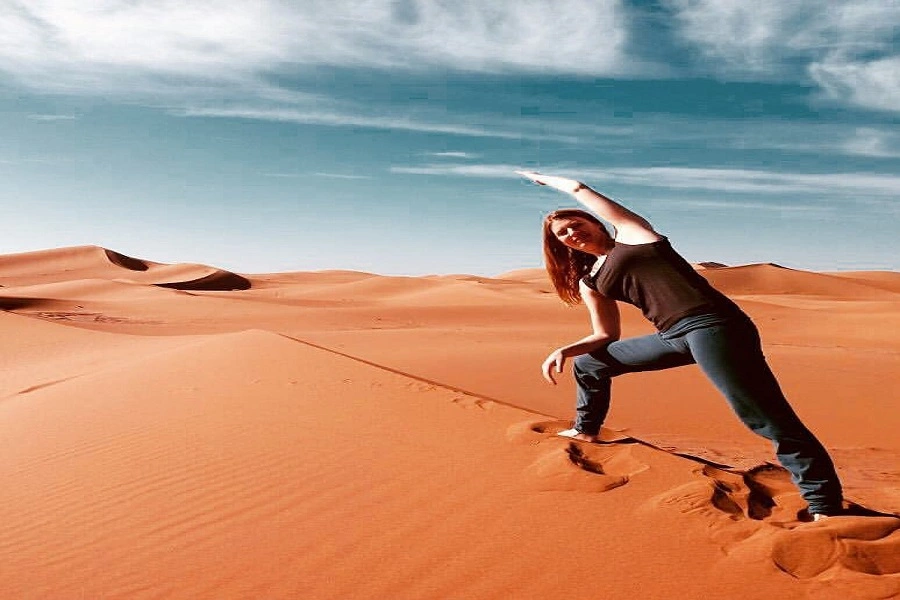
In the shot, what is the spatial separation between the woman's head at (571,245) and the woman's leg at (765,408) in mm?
688

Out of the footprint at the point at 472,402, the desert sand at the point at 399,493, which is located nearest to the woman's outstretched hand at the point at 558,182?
the desert sand at the point at 399,493

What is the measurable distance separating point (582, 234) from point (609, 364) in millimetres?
800

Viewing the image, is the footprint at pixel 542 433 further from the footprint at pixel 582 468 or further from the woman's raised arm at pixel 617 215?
the woman's raised arm at pixel 617 215

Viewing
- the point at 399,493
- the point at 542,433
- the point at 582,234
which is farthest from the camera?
the point at 542,433

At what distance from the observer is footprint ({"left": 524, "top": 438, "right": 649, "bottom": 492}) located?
3.20 m

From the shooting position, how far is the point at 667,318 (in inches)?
117

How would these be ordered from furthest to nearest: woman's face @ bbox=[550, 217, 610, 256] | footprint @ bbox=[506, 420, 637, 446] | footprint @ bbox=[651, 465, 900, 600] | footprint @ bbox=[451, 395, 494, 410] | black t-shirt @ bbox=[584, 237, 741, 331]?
1. footprint @ bbox=[451, 395, 494, 410]
2. footprint @ bbox=[506, 420, 637, 446]
3. woman's face @ bbox=[550, 217, 610, 256]
4. black t-shirt @ bbox=[584, 237, 741, 331]
5. footprint @ bbox=[651, 465, 900, 600]

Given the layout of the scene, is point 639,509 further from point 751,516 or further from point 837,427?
point 837,427

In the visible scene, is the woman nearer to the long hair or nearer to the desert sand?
the long hair

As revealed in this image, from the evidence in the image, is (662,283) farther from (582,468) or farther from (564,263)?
(582,468)

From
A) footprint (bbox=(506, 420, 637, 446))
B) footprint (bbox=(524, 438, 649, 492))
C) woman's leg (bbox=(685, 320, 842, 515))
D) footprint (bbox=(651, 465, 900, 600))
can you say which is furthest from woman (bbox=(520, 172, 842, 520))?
footprint (bbox=(506, 420, 637, 446))

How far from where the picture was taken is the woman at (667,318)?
2.76 metres

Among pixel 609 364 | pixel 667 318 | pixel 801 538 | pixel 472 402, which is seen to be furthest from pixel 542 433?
pixel 801 538

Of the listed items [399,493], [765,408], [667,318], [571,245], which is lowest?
[399,493]
